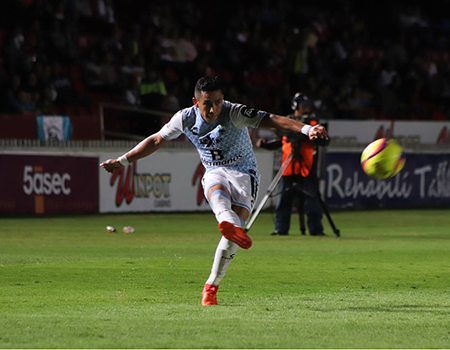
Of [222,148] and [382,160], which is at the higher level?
[222,148]

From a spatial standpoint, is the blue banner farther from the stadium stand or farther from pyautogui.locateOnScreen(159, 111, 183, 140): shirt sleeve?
pyautogui.locateOnScreen(159, 111, 183, 140): shirt sleeve

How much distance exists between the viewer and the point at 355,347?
6.30 metres

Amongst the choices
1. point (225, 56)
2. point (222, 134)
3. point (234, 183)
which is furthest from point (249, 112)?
point (225, 56)

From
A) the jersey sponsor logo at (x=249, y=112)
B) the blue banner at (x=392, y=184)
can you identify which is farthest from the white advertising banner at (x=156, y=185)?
the jersey sponsor logo at (x=249, y=112)

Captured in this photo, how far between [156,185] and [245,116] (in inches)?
513

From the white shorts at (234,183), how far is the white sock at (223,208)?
0.14 metres

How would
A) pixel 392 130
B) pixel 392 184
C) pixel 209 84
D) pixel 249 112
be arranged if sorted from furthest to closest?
1. pixel 392 130
2. pixel 392 184
3. pixel 249 112
4. pixel 209 84

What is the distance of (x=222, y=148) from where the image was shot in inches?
355

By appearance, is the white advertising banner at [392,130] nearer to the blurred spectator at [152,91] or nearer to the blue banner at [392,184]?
the blue banner at [392,184]

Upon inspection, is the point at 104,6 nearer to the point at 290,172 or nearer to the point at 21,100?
the point at 21,100

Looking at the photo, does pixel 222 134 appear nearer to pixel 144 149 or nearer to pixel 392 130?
pixel 144 149

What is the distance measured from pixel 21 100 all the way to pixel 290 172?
23.2ft

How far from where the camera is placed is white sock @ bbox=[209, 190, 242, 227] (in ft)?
27.5

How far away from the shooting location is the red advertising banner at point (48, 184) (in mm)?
19875
